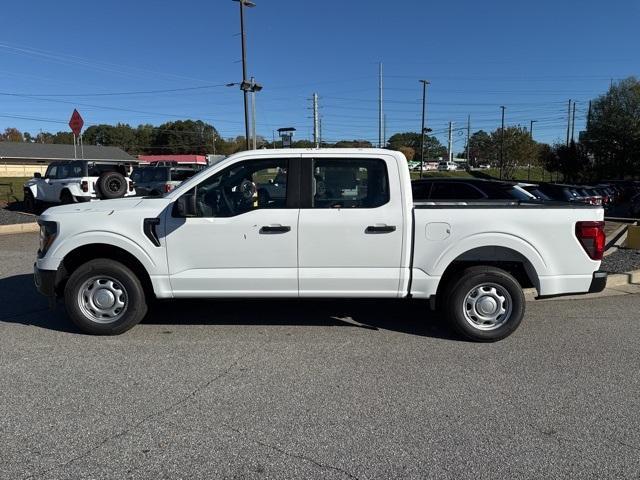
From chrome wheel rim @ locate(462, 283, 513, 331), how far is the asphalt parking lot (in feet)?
0.77

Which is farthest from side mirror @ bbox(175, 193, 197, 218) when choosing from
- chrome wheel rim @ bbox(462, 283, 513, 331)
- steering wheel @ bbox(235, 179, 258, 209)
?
chrome wheel rim @ bbox(462, 283, 513, 331)

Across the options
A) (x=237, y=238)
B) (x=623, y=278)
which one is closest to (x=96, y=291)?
(x=237, y=238)

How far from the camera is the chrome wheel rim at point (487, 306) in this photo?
518cm

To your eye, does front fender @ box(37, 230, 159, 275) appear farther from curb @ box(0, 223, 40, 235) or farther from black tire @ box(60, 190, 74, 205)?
black tire @ box(60, 190, 74, 205)

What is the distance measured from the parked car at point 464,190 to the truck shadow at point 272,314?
4.61m

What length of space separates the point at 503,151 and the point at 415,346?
224ft

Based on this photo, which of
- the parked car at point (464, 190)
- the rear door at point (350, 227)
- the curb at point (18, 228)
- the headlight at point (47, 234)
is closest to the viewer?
the rear door at point (350, 227)

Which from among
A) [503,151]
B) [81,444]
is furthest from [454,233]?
[503,151]

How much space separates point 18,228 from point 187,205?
412 inches

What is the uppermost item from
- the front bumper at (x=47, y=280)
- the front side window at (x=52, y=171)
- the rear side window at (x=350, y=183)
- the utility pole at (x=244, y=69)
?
the utility pole at (x=244, y=69)

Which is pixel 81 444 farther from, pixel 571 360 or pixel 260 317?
pixel 571 360

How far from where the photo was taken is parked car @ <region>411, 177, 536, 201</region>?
35.3 feet

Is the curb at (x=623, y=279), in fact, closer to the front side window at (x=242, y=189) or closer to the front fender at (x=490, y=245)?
the front fender at (x=490, y=245)

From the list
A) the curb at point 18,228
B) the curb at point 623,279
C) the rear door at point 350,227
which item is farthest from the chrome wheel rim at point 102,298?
the curb at point 18,228
